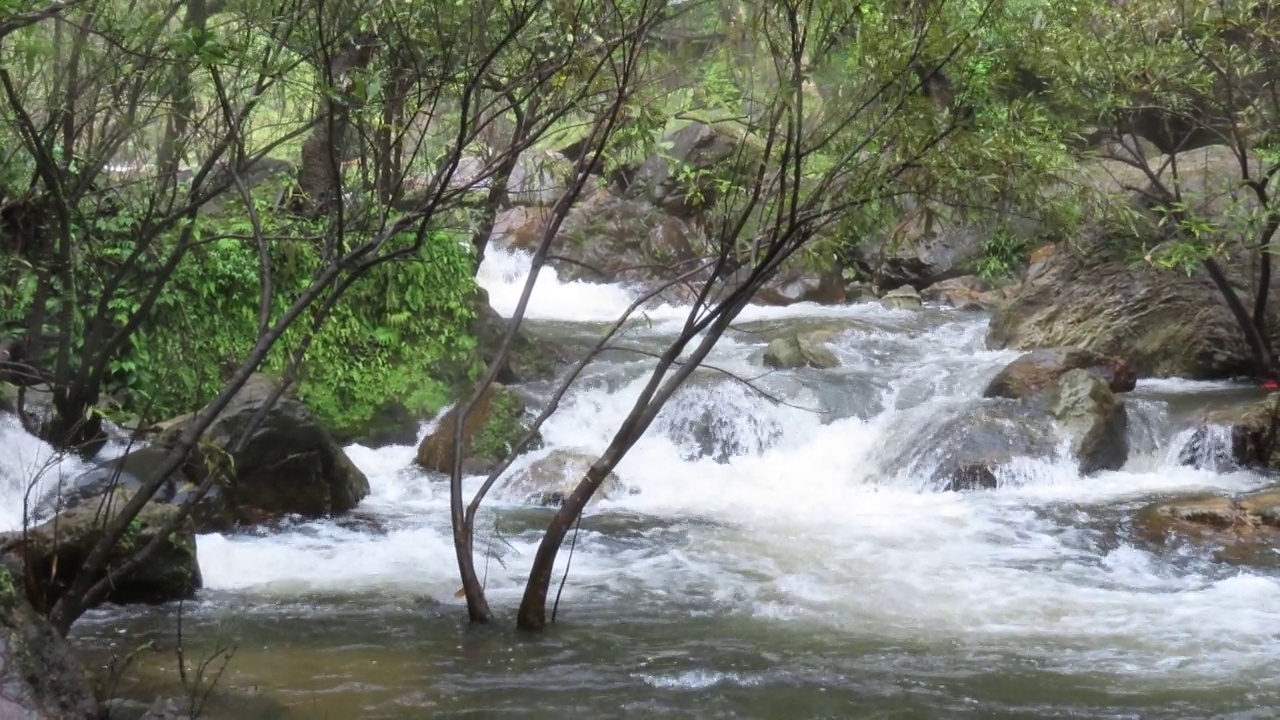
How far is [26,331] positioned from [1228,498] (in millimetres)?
9322

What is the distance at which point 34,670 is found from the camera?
13.8 feet

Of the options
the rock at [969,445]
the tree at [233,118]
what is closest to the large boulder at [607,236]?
the rock at [969,445]

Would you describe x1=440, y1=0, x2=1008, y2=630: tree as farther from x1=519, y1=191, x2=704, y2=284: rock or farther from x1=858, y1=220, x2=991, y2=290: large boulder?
x1=858, y1=220, x2=991, y2=290: large boulder

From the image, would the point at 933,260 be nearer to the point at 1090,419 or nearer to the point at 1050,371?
the point at 1050,371

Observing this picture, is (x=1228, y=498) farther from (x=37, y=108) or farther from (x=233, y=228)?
(x=37, y=108)

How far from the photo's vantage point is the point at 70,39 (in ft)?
21.0

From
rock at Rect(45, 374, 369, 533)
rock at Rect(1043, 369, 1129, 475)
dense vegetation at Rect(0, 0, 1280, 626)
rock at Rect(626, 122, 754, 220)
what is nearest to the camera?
dense vegetation at Rect(0, 0, 1280, 626)

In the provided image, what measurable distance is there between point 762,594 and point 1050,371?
6.39m

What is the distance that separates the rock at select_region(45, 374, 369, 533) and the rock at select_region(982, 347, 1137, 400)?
22.7 feet

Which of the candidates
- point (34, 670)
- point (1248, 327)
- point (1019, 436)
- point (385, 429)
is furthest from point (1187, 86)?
point (34, 670)

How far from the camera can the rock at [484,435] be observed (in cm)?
1183

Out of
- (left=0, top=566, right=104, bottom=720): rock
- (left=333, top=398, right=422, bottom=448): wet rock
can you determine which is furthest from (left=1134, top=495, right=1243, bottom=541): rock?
(left=0, top=566, right=104, bottom=720): rock

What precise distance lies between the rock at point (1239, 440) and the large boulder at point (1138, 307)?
2.05 meters

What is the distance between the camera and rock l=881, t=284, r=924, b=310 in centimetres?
1912
